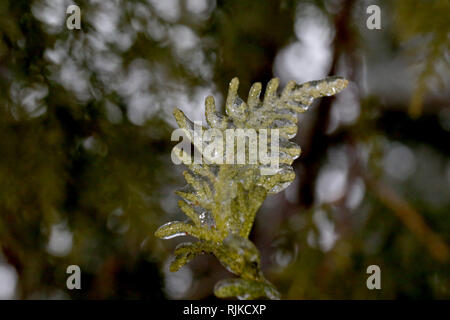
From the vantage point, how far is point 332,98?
113cm

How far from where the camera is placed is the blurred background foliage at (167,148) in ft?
2.57

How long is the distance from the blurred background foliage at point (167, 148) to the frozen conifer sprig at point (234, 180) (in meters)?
0.41

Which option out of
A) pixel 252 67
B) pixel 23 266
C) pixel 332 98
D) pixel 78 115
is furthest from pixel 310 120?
pixel 23 266

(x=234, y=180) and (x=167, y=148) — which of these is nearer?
(x=234, y=180)

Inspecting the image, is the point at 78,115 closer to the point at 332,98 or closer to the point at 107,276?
the point at 107,276

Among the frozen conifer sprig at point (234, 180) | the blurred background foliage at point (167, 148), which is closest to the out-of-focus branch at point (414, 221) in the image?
the blurred background foliage at point (167, 148)

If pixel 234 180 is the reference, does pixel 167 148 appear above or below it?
above

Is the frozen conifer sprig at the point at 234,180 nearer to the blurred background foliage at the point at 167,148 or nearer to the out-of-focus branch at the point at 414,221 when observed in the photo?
the blurred background foliage at the point at 167,148

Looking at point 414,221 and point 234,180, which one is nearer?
point 234,180

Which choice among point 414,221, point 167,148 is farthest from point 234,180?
point 414,221

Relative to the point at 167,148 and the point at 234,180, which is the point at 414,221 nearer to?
the point at 167,148

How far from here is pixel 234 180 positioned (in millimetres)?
442

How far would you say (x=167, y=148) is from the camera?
96 cm

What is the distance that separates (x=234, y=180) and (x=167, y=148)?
536 mm
